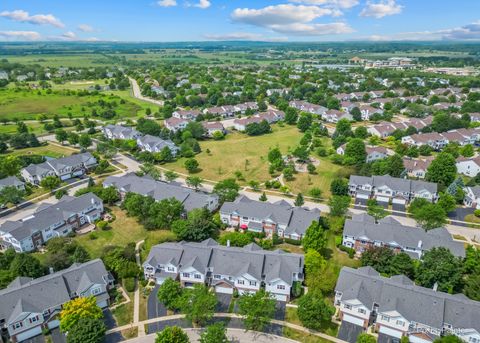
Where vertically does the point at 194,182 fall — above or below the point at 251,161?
above

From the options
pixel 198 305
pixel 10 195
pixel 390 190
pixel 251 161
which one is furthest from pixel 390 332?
pixel 10 195

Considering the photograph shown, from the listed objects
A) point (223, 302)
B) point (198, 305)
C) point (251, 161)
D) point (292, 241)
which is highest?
point (198, 305)

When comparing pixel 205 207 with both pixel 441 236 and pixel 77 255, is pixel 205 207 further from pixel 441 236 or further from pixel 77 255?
pixel 441 236

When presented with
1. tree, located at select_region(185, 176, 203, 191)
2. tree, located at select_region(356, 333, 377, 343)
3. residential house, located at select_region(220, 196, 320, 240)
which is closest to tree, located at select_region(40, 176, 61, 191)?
tree, located at select_region(185, 176, 203, 191)

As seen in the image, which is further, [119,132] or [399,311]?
[119,132]

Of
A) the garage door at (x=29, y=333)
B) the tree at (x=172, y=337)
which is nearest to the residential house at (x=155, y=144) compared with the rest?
the garage door at (x=29, y=333)

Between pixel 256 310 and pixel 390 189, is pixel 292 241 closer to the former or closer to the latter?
pixel 256 310

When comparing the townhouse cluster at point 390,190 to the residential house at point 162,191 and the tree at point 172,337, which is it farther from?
the tree at point 172,337

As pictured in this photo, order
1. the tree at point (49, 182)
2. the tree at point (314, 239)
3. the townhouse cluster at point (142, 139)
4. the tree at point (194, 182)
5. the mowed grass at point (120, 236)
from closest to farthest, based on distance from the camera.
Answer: the tree at point (314, 239), the mowed grass at point (120, 236), the tree at point (49, 182), the tree at point (194, 182), the townhouse cluster at point (142, 139)
